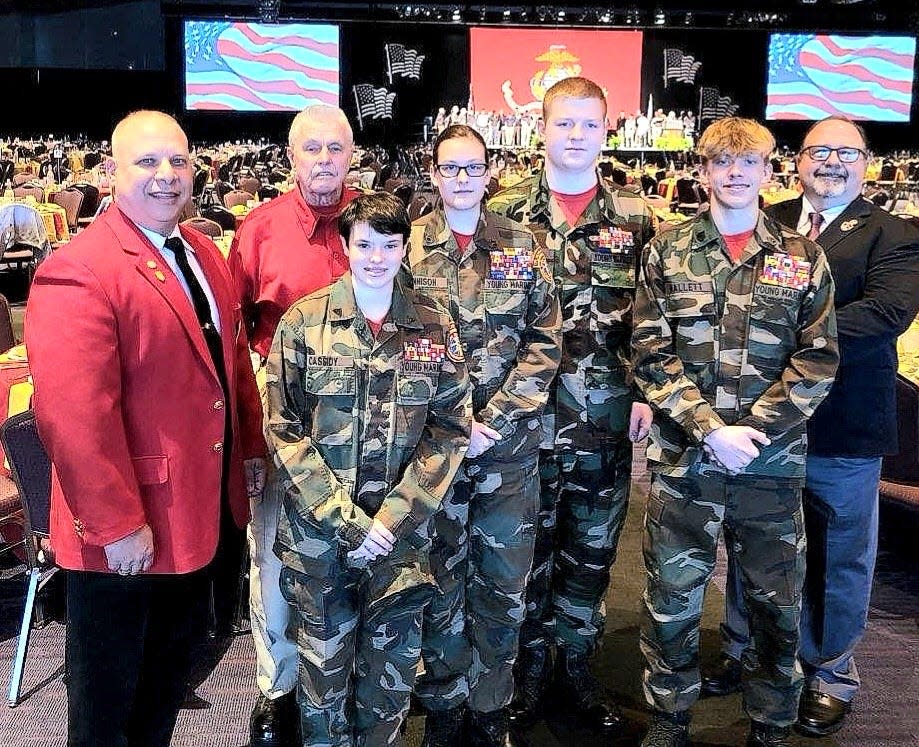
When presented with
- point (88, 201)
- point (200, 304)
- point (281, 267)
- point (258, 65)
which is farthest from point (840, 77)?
point (200, 304)

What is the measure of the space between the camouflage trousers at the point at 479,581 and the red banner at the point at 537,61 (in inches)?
582

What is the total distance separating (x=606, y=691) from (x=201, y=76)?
15.7m

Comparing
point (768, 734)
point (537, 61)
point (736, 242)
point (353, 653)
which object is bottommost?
point (768, 734)

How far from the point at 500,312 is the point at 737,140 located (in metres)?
0.76

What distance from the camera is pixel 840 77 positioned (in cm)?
1750

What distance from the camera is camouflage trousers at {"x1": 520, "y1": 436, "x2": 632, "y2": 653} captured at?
2855mm

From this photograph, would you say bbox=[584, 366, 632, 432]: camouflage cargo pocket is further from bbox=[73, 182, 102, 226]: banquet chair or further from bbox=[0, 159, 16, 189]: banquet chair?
bbox=[0, 159, 16, 189]: banquet chair

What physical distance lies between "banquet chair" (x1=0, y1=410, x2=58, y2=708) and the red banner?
14.6 metres

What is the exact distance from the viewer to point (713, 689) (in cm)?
314

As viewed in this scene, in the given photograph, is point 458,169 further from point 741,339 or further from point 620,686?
point 620,686

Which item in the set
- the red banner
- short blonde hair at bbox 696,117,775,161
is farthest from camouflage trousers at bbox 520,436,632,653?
the red banner

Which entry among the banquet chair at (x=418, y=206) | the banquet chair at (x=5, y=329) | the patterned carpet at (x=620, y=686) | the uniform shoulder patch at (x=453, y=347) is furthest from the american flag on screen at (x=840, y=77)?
the uniform shoulder patch at (x=453, y=347)

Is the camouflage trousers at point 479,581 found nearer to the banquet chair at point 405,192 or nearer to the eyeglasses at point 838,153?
the eyeglasses at point 838,153

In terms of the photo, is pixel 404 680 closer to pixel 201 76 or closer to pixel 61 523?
pixel 61 523
